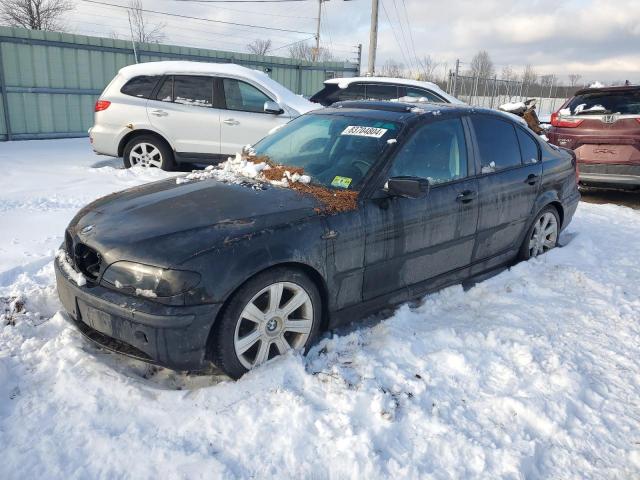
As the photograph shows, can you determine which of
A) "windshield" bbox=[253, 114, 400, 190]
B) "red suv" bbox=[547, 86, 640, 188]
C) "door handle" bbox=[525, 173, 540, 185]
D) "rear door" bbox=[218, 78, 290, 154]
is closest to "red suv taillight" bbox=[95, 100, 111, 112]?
"rear door" bbox=[218, 78, 290, 154]

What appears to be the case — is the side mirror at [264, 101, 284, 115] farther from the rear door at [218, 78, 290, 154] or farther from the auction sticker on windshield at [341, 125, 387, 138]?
Result: the auction sticker on windshield at [341, 125, 387, 138]

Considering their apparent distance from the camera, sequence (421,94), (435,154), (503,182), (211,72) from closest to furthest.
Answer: (435,154), (503,182), (211,72), (421,94)

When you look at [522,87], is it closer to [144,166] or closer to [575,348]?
[144,166]

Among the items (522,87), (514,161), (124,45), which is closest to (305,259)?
(514,161)

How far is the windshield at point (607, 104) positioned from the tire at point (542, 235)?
381cm

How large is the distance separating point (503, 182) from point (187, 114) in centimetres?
535

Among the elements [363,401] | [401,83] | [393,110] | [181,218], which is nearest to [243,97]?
[401,83]

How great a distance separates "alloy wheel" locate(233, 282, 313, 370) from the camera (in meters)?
2.79

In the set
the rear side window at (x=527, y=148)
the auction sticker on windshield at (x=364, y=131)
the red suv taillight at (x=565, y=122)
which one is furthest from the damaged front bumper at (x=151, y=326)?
the red suv taillight at (x=565, y=122)

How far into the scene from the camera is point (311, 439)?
2.39 meters

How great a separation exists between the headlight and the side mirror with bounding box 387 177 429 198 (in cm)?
137

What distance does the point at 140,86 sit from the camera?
8070mm

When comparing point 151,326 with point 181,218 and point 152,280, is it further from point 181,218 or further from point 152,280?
point 181,218

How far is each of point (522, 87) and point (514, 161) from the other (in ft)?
87.0
